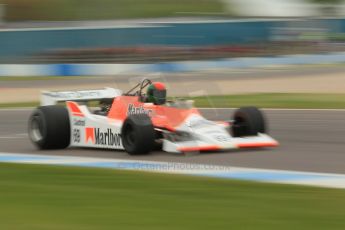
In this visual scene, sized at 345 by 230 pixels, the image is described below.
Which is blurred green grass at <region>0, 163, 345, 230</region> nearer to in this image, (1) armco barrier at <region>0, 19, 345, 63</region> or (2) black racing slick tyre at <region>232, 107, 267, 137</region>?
(2) black racing slick tyre at <region>232, 107, 267, 137</region>

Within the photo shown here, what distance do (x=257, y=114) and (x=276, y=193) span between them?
3273 mm

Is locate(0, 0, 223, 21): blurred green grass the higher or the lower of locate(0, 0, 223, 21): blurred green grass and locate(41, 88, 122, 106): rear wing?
the higher

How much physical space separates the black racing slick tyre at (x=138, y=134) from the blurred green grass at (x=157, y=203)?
117 centimetres

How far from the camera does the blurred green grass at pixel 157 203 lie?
5441 millimetres

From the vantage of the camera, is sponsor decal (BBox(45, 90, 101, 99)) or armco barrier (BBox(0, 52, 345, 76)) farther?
armco barrier (BBox(0, 52, 345, 76))

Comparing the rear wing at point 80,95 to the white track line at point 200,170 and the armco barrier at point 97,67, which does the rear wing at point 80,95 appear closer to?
the white track line at point 200,170

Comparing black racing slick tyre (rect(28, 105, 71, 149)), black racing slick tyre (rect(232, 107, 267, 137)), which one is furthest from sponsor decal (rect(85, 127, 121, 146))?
black racing slick tyre (rect(232, 107, 267, 137))

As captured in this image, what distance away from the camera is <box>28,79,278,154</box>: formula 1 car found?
9.12 metres

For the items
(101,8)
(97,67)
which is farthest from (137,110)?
(101,8)

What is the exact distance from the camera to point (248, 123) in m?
9.60

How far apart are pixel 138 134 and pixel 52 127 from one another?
1.63m

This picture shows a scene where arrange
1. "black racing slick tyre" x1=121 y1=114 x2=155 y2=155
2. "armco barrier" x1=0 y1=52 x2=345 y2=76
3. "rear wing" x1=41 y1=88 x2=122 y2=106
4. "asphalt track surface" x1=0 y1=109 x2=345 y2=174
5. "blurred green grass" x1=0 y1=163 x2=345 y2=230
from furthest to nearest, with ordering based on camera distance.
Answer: "armco barrier" x1=0 y1=52 x2=345 y2=76 → "rear wing" x1=41 y1=88 x2=122 y2=106 → "black racing slick tyre" x1=121 y1=114 x2=155 y2=155 → "asphalt track surface" x1=0 y1=109 x2=345 y2=174 → "blurred green grass" x1=0 y1=163 x2=345 y2=230

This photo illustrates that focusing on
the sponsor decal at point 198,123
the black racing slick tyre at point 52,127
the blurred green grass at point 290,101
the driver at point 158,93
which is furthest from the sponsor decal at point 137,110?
the blurred green grass at point 290,101

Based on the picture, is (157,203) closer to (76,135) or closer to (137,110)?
(137,110)
